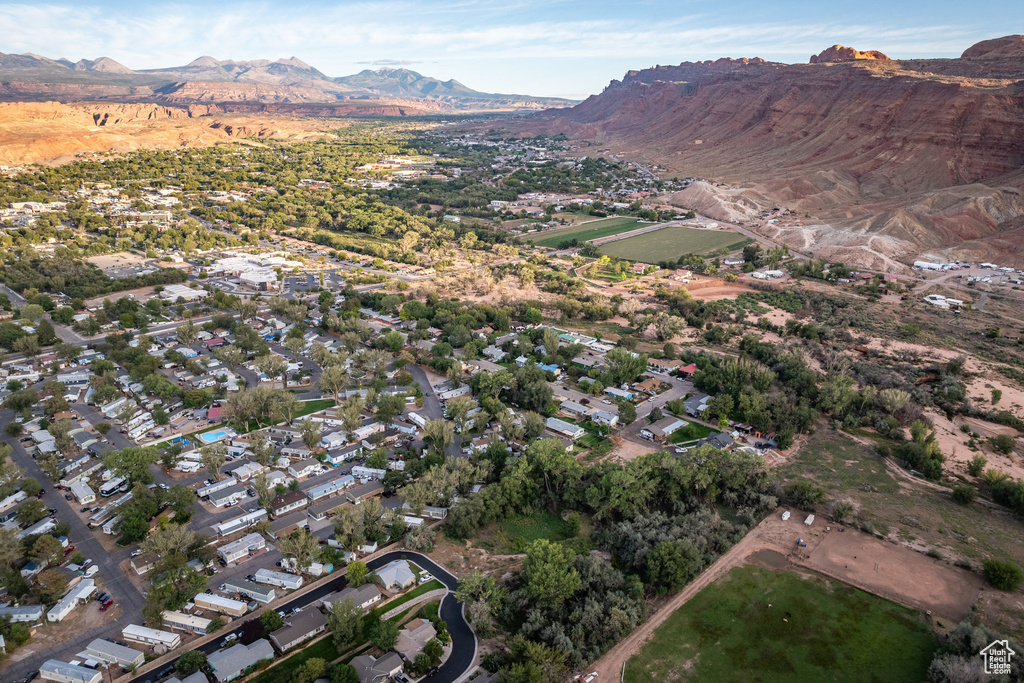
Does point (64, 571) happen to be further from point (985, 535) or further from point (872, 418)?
point (872, 418)

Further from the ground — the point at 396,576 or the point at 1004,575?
the point at 396,576

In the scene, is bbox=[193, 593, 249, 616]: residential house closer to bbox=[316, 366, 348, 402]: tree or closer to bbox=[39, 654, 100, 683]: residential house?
bbox=[39, 654, 100, 683]: residential house

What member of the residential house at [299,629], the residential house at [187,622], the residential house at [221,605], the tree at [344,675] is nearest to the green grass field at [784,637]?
the tree at [344,675]

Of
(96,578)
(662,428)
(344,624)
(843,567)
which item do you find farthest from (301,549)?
(843,567)

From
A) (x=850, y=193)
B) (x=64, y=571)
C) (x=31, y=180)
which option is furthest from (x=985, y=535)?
(x=31, y=180)

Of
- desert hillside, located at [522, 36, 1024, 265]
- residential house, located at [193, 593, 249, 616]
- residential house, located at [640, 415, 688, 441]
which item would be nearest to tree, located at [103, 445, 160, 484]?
residential house, located at [193, 593, 249, 616]

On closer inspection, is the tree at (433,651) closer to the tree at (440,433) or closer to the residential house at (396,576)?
the residential house at (396,576)

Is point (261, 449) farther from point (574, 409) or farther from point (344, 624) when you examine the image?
point (574, 409)
